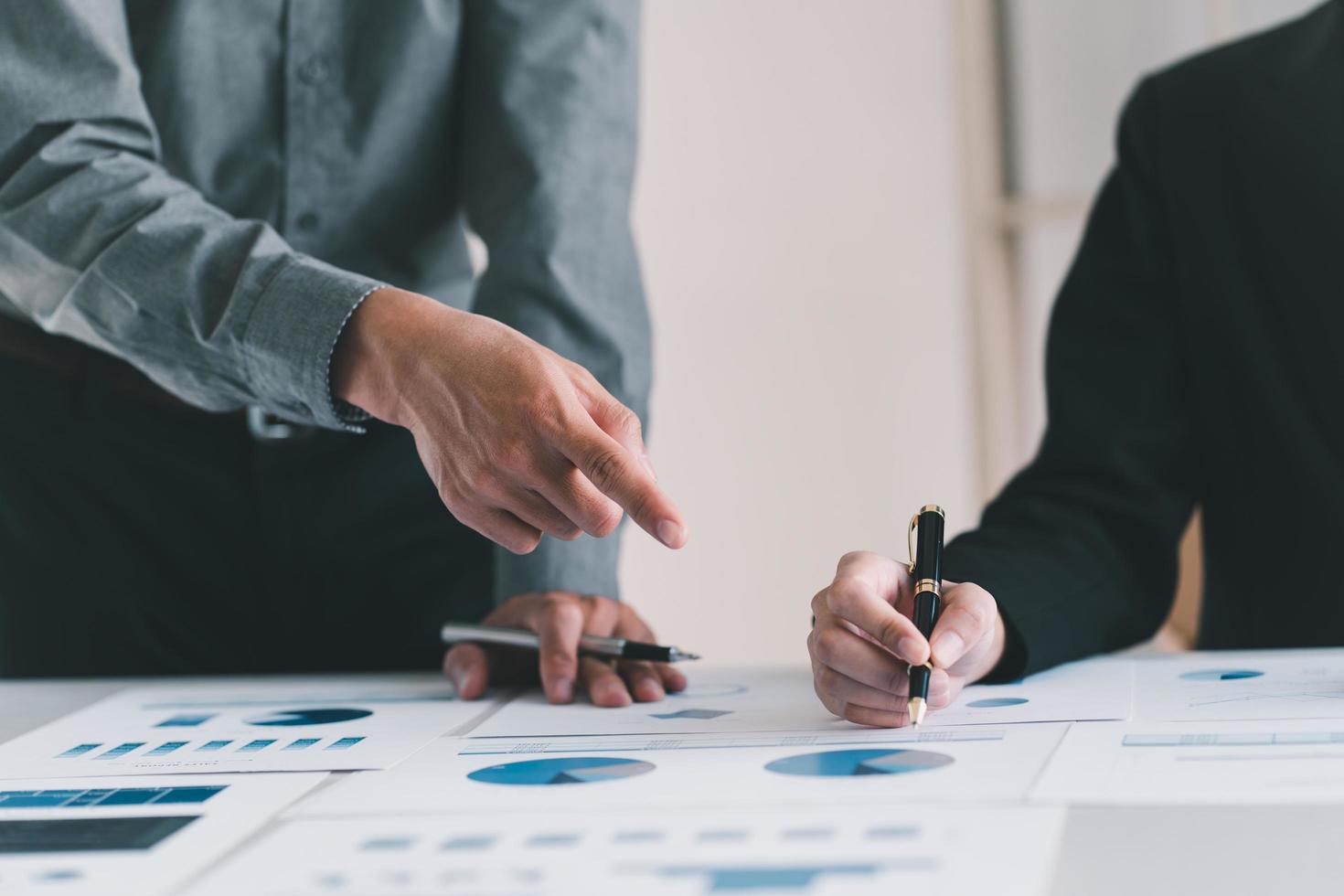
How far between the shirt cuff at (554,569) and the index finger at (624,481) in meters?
0.34

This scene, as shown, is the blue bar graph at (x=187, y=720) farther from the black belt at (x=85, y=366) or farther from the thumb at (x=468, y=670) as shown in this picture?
the black belt at (x=85, y=366)

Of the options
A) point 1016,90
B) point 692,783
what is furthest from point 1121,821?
point 1016,90

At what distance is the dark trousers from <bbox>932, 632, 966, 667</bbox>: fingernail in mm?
517

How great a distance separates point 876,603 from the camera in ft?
2.56

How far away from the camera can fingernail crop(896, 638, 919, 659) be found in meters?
0.74

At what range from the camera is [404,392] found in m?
0.82

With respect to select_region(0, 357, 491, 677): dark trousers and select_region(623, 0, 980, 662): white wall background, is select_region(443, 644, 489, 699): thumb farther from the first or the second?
select_region(623, 0, 980, 662): white wall background

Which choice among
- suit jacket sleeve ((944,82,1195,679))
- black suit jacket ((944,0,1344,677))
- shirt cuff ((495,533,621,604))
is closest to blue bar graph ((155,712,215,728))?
shirt cuff ((495,533,621,604))

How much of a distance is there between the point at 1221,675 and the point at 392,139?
77 centimetres

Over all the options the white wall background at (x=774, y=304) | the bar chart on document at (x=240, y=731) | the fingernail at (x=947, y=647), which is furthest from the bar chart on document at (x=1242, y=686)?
the white wall background at (x=774, y=304)

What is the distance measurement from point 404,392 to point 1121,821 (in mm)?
477

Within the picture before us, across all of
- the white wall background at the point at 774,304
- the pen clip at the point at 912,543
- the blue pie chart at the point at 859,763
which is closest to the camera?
the blue pie chart at the point at 859,763

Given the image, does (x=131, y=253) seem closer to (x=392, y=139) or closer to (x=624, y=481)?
(x=392, y=139)

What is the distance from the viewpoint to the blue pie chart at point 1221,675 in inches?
33.8
